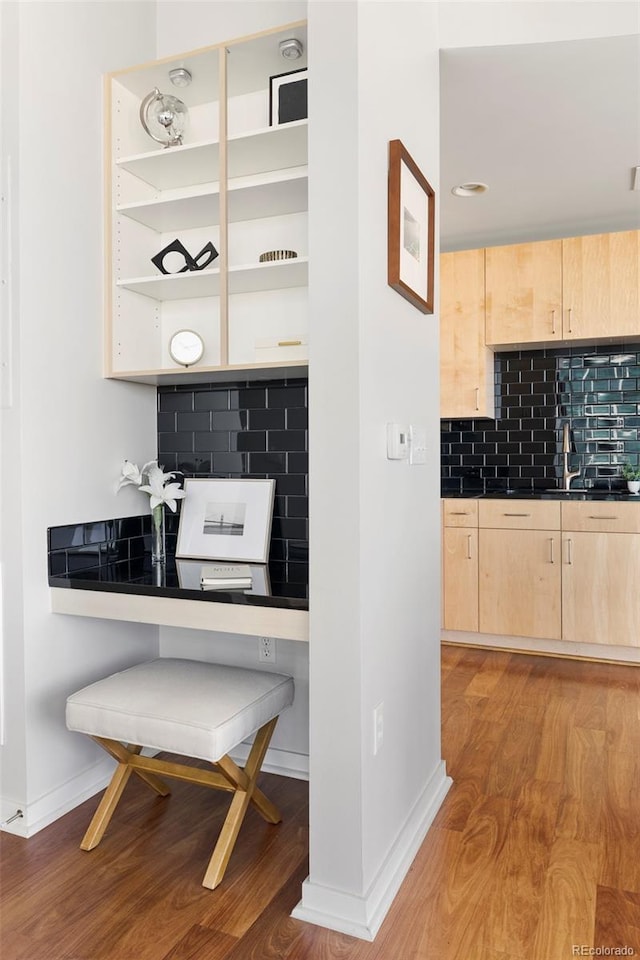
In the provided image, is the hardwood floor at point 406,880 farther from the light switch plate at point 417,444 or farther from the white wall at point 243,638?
the light switch plate at point 417,444

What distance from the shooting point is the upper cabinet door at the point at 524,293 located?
4141 millimetres

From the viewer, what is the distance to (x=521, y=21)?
8.02 feet

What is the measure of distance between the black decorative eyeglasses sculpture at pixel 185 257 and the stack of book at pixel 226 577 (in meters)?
1.06

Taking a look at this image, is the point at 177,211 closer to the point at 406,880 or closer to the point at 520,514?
the point at 406,880

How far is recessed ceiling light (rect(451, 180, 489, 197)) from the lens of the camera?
3.72 metres

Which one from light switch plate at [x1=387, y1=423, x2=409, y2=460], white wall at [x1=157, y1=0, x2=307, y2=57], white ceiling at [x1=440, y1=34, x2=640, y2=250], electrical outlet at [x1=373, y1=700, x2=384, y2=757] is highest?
white wall at [x1=157, y1=0, x2=307, y2=57]

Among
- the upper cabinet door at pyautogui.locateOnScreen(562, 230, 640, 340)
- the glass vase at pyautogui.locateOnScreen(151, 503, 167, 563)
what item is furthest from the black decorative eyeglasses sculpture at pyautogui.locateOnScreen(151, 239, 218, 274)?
the upper cabinet door at pyautogui.locateOnScreen(562, 230, 640, 340)

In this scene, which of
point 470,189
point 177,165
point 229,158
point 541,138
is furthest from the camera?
point 470,189

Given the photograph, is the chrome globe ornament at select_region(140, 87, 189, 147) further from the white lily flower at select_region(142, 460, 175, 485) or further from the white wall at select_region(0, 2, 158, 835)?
the white lily flower at select_region(142, 460, 175, 485)

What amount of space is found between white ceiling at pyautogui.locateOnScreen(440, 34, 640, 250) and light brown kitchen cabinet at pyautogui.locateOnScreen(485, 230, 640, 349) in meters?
0.23

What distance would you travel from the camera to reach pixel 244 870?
192 centimetres

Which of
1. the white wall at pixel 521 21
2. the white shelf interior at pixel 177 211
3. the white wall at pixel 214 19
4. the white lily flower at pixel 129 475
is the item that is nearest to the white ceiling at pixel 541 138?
the white wall at pixel 521 21

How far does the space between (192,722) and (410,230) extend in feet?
4.90

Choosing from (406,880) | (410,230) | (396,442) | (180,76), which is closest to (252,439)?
(396,442)
